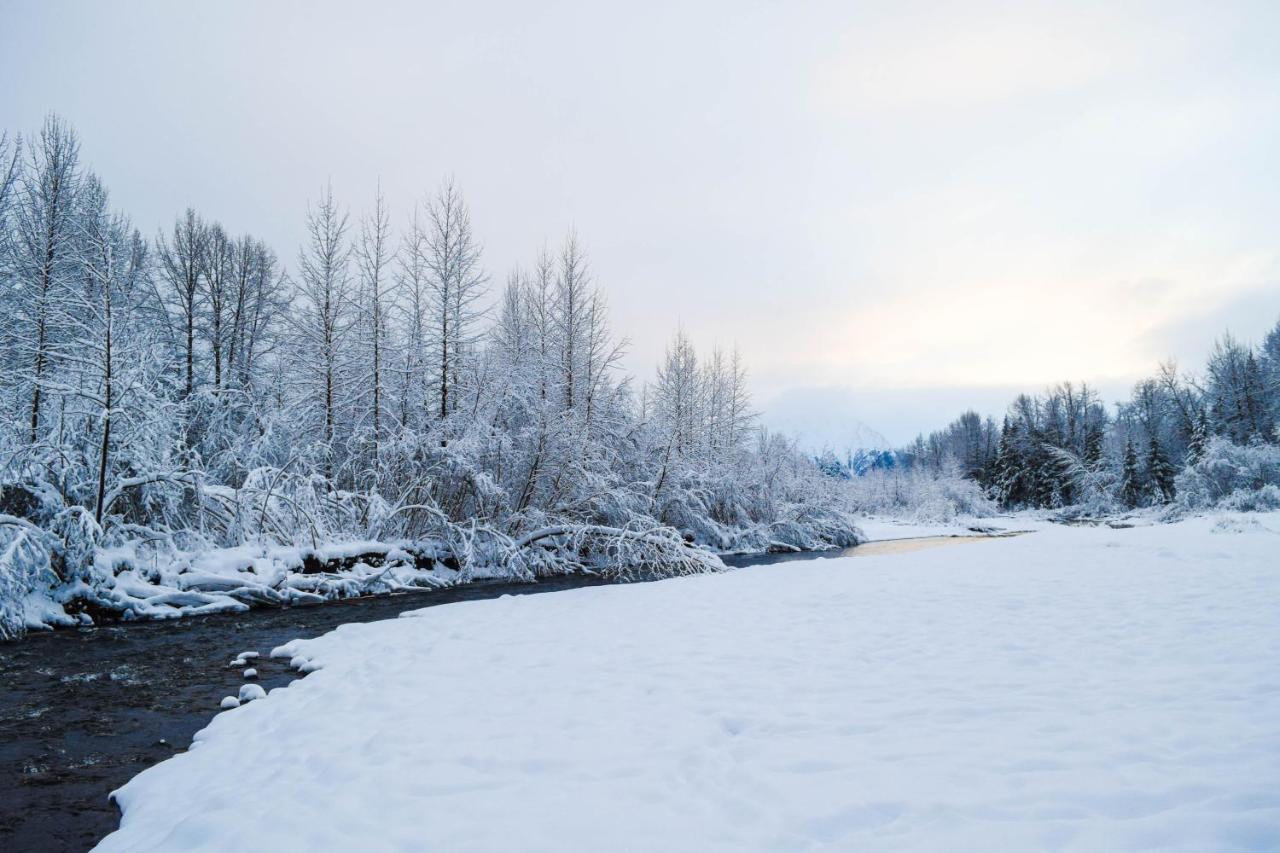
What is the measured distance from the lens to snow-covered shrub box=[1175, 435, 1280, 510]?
2789 centimetres

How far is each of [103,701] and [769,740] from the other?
5.95 meters

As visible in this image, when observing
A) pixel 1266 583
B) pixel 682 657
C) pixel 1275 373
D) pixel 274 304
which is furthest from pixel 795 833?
pixel 1275 373

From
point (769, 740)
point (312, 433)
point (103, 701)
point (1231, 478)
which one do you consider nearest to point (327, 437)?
point (312, 433)

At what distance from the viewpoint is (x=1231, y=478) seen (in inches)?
1181

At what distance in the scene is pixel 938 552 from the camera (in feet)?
48.4

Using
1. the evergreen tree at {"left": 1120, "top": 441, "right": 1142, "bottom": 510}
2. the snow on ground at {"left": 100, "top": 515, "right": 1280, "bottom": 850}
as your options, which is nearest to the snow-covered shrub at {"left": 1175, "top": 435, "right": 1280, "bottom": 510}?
the evergreen tree at {"left": 1120, "top": 441, "right": 1142, "bottom": 510}

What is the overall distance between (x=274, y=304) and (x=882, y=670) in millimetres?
27861

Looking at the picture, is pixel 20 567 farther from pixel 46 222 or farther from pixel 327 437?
pixel 46 222

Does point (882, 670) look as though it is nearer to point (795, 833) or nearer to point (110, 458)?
point (795, 833)

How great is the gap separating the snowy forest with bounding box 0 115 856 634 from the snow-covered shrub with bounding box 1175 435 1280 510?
18766mm

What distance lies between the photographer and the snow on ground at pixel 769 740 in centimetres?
250

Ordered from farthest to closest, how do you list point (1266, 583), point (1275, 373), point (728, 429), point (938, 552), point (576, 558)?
point (1275, 373), point (728, 429), point (576, 558), point (938, 552), point (1266, 583)

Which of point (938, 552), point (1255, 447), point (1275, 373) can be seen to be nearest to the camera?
Result: point (938, 552)

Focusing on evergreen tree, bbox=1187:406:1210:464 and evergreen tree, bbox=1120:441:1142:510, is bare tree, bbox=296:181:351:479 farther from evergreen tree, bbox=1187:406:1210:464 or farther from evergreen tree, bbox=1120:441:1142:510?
evergreen tree, bbox=1120:441:1142:510
